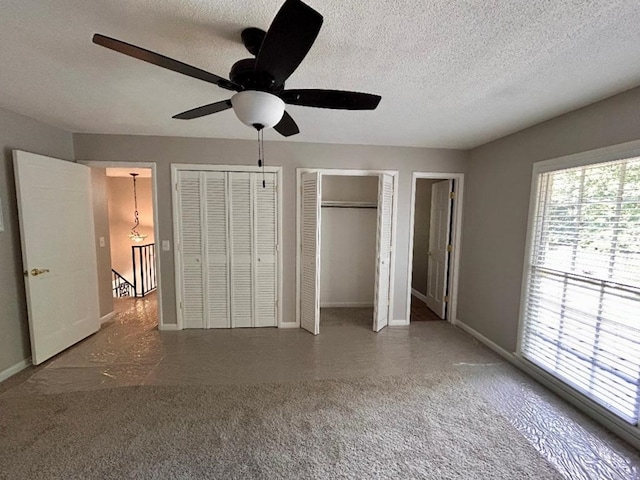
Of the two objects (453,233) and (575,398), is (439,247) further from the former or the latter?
(575,398)

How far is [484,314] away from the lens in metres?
3.41

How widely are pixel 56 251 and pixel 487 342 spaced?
482 centimetres

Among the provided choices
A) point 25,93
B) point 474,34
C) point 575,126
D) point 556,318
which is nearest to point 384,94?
point 474,34

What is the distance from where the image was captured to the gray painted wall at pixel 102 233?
3598mm

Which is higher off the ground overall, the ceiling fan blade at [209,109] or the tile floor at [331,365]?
the ceiling fan blade at [209,109]

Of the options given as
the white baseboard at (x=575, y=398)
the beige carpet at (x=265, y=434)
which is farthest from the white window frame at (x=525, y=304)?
the beige carpet at (x=265, y=434)

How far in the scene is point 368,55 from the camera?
1.62m

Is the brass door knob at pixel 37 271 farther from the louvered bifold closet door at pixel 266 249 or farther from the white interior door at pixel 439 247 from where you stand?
the white interior door at pixel 439 247

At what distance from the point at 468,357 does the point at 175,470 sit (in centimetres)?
280

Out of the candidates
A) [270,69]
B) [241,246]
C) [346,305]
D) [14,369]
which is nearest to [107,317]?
[14,369]

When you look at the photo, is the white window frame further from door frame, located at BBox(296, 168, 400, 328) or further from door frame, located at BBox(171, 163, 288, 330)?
door frame, located at BBox(171, 163, 288, 330)

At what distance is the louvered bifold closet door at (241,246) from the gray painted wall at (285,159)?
0.94 ft

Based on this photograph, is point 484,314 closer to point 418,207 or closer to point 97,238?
point 418,207

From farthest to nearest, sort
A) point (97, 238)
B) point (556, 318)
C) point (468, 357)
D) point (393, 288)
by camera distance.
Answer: point (393, 288), point (97, 238), point (468, 357), point (556, 318)
